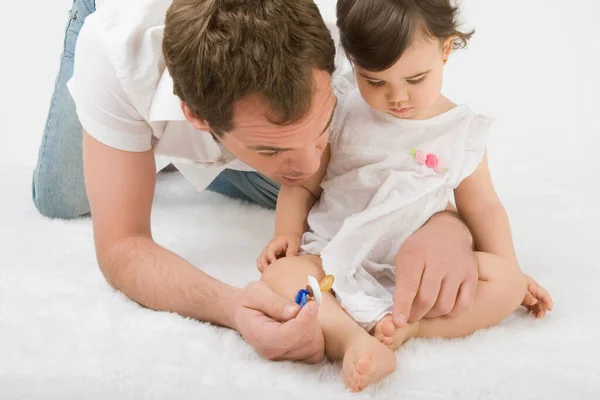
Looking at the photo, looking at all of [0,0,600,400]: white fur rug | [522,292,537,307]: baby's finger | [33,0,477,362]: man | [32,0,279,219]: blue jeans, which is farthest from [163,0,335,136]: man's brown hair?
[32,0,279,219]: blue jeans

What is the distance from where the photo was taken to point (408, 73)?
62.6 inches

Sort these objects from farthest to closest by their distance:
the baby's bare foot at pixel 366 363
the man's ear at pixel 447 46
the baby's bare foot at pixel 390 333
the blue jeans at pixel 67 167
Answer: the blue jeans at pixel 67 167, the man's ear at pixel 447 46, the baby's bare foot at pixel 390 333, the baby's bare foot at pixel 366 363

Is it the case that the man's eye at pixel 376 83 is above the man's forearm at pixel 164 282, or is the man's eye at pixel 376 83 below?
above

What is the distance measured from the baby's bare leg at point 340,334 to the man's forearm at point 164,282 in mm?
97

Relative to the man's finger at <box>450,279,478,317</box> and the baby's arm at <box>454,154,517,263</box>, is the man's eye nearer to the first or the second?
the baby's arm at <box>454,154,517,263</box>

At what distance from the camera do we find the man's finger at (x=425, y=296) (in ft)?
5.10

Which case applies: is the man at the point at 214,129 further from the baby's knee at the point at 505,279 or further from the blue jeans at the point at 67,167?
the blue jeans at the point at 67,167

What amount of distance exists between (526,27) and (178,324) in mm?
2066

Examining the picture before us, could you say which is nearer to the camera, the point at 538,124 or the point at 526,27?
the point at 538,124

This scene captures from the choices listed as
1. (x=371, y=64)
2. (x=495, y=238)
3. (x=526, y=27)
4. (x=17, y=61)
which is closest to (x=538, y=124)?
(x=526, y=27)

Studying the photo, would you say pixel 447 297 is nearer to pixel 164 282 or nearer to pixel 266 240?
pixel 164 282

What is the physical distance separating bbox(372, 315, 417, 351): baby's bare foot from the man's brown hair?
38 cm

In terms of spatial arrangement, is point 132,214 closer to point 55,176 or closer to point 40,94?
point 55,176

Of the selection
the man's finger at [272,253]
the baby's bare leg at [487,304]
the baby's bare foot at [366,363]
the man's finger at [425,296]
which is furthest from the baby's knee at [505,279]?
the man's finger at [272,253]
